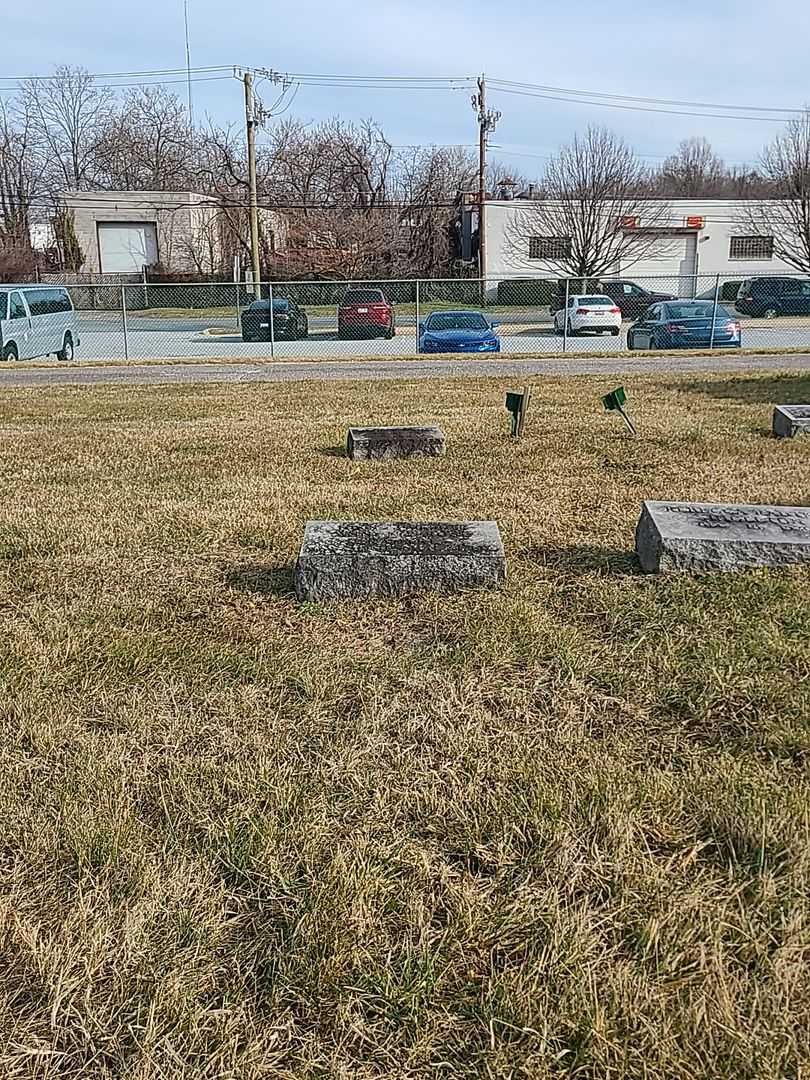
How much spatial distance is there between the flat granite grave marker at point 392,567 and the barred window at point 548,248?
4395 cm

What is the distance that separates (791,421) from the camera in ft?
29.0

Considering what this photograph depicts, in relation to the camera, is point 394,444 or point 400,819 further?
point 394,444

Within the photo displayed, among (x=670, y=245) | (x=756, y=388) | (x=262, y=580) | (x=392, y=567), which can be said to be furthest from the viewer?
(x=670, y=245)

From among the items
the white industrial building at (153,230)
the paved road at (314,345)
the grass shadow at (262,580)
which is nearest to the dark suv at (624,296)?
the paved road at (314,345)

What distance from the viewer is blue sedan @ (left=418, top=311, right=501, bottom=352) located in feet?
75.9

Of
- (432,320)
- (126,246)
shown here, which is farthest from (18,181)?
(432,320)

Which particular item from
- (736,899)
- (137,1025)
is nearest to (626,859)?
(736,899)

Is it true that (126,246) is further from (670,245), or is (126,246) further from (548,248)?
(670,245)

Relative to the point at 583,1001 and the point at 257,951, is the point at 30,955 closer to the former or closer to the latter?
the point at 257,951

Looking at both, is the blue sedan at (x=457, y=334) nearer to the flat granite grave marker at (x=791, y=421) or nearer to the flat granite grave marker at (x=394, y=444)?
the flat granite grave marker at (x=791, y=421)

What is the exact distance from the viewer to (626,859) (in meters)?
2.36

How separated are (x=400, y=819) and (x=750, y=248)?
55380 millimetres

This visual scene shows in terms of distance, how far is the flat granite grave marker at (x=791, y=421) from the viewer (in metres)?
8.86

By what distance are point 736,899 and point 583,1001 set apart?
53cm
